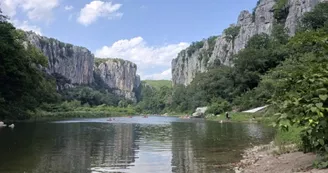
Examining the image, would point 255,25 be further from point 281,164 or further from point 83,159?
point 281,164

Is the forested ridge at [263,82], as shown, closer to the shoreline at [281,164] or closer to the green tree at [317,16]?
the green tree at [317,16]

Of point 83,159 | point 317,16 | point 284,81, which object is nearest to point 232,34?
point 317,16

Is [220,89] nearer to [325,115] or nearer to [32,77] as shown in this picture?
[32,77]

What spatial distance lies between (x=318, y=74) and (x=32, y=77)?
5661cm

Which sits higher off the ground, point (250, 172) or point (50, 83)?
point (50, 83)

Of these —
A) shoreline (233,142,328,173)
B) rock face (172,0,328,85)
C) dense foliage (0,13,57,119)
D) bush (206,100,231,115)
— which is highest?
rock face (172,0,328,85)

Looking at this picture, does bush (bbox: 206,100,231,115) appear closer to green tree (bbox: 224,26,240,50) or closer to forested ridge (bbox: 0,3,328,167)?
forested ridge (bbox: 0,3,328,167)

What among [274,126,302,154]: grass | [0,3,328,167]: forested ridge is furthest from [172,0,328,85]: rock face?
[274,126,302,154]: grass

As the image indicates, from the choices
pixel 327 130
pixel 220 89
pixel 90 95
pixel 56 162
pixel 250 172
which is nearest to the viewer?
pixel 327 130

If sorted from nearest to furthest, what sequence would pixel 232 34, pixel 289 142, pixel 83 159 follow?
pixel 83 159
pixel 289 142
pixel 232 34

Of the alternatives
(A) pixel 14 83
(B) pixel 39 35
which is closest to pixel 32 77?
(A) pixel 14 83

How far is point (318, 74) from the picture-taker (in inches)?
340

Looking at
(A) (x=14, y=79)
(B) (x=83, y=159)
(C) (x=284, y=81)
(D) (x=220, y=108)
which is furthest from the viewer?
(D) (x=220, y=108)

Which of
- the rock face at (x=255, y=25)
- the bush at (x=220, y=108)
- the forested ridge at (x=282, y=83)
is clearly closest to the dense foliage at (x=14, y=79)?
the bush at (x=220, y=108)
